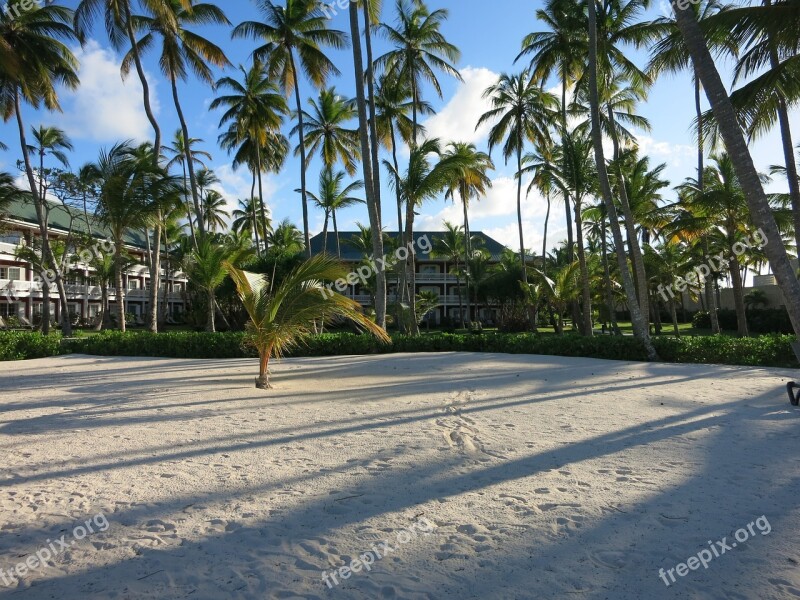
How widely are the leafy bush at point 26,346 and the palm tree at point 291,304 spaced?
10.2 m

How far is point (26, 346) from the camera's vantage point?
51.0ft

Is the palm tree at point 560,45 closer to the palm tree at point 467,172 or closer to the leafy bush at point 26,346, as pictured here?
the palm tree at point 467,172

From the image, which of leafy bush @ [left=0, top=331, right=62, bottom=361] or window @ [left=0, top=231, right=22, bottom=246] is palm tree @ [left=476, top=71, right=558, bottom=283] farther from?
window @ [left=0, top=231, right=22, bottom=246]

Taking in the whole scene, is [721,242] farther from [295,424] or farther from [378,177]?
[295,424]

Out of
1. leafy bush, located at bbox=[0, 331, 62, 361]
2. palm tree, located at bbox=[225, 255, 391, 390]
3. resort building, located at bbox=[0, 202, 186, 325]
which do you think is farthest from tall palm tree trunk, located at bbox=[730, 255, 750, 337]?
resort building, located at bbox=[0, 202, 186, 325]

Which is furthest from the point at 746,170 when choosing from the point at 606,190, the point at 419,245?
the point at 419,245

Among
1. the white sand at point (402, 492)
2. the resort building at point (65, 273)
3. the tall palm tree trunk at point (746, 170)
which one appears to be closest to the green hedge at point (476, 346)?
the white sand at point (402, 492)

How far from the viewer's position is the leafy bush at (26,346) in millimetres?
14922

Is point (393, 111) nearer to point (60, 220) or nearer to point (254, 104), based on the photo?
point (254, 104)

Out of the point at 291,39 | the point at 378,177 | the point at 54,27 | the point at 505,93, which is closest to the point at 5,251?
the point at 54,27

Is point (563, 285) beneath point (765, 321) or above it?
above

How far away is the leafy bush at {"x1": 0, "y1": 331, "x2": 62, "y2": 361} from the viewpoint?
14922 mm

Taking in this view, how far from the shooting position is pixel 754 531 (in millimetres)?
3459

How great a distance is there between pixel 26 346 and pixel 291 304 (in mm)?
11409
